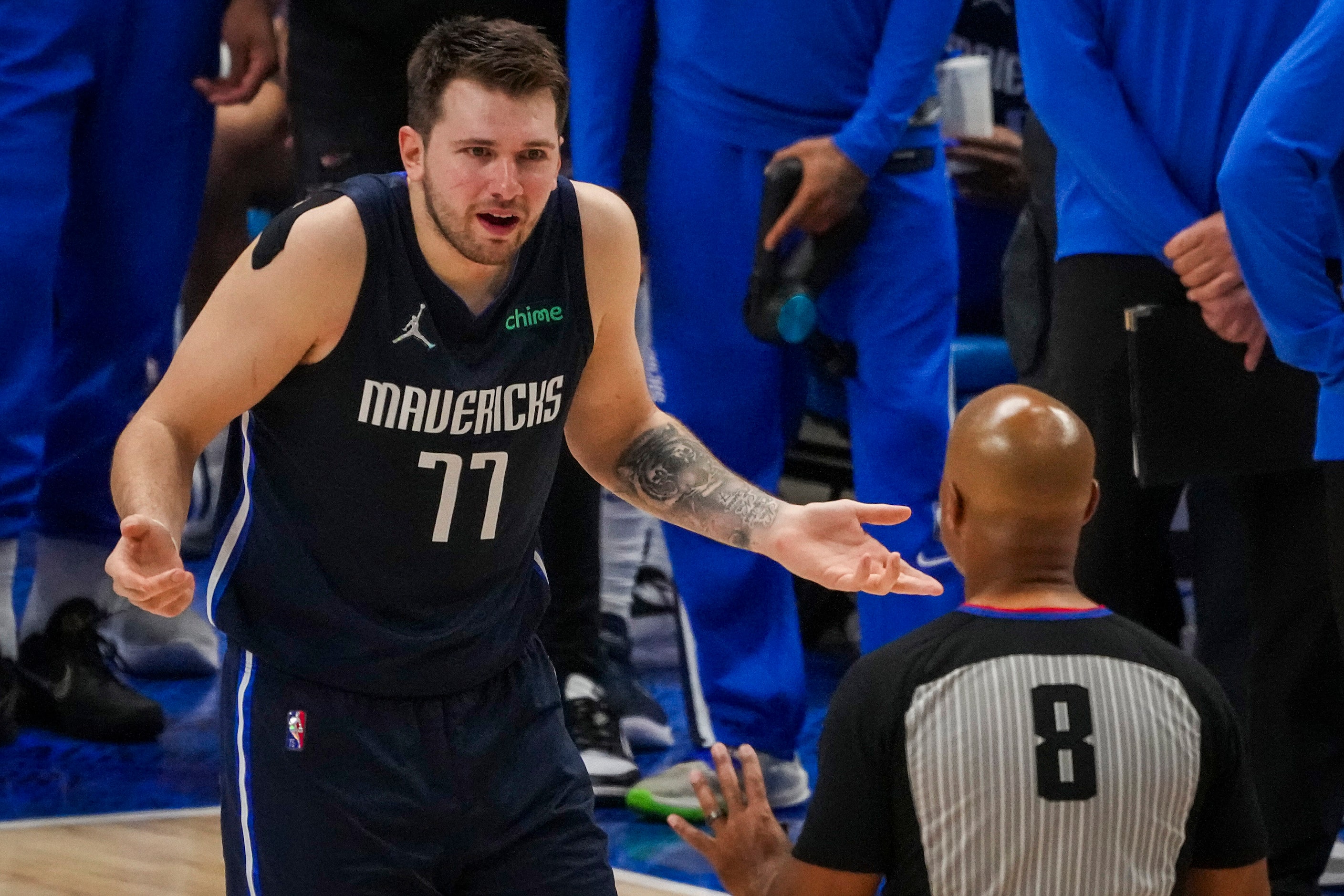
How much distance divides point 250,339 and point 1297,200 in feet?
5.12

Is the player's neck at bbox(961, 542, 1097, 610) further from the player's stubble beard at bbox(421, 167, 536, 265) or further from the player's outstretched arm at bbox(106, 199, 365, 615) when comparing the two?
the player's outstretched arm at bbox(106, 199, 365, 615)

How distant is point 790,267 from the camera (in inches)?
143

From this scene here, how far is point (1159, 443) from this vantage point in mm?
3080

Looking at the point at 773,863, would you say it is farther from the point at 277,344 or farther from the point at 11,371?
the point at 11,371

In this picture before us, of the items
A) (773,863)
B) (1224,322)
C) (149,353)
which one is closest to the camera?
(773,863)

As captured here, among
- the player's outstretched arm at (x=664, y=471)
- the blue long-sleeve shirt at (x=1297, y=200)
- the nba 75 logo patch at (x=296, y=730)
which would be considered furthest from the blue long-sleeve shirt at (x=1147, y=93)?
the nba 75 logo patch at (x=296, y=730)

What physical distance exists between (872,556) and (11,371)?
102 inches

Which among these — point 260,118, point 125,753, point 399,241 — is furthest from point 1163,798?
point 260,118

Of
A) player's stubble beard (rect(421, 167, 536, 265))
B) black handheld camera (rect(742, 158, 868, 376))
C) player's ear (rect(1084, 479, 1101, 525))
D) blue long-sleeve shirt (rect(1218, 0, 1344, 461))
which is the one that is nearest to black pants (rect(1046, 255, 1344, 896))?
blue long-sleeve shirt (rect(1218, 0, 1344, 461))

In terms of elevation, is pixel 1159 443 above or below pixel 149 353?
above

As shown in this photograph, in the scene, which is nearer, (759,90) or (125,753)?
(759,90)

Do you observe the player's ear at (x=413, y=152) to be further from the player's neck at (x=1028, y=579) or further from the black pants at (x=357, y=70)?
the black pants at (x=357, y=70)

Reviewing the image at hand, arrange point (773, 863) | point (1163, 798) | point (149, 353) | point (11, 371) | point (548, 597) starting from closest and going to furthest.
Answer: point (1163, 798) < point (773, 863) < point (548, 597) < point (11, 371) < point (149, 353)

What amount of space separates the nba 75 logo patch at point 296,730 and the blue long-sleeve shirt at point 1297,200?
60.2 inches
